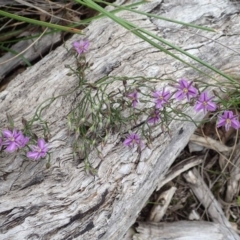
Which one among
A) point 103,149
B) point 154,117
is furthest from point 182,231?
point 154,117

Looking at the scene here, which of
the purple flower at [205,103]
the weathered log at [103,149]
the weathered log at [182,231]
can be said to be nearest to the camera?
the purple flower at [205,103]

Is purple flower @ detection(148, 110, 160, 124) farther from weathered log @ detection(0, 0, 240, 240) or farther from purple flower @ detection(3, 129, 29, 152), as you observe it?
purple flower @ detection(3, 129, 29, 152)

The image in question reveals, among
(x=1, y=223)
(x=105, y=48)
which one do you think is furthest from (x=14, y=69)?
(x=1, y=223)

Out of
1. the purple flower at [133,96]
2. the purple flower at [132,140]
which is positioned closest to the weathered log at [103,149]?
the purple flower at [132,140]

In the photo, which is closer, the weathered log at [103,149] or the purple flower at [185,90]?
the purple flower at [185,90]

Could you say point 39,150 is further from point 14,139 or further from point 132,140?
point 132,140

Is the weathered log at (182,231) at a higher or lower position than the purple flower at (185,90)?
lower

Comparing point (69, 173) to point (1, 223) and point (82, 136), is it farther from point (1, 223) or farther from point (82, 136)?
point (1, 223)

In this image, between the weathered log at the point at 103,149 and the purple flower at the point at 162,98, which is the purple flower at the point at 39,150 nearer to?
the weathered log at the point at 103,149
